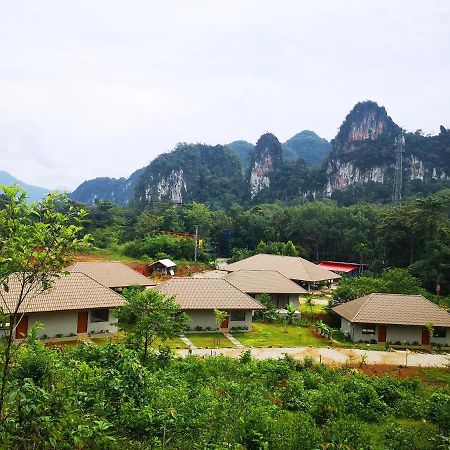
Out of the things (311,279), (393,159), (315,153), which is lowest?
(311,279)

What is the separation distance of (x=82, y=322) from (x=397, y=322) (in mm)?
15987

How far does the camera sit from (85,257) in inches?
1757

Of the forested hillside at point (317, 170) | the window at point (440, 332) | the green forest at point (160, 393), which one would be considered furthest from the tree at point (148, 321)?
the forested hillside at point (317, 170)

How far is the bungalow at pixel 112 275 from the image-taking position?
2839 centimetres

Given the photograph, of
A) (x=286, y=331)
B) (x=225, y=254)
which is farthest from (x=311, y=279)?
(x=225, y=254)

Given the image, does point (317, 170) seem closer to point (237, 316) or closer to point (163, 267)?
point (163, 267)

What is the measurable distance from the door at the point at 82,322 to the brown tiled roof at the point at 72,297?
A: 74 cm

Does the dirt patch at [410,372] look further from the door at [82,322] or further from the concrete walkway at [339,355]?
the door at [82,322]

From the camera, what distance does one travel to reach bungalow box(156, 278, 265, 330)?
24.1 metres

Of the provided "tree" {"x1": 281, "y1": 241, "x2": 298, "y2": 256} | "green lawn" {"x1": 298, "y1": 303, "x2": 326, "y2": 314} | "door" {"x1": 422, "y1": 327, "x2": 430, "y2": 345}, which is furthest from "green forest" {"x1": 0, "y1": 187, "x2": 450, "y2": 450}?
"tree" {"x1": 281, "y1": 241, "x2": 298, "y2": 256}

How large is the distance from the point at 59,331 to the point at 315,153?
12507 centimetres

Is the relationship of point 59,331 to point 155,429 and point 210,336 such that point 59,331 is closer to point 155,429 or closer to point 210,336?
point 210,336

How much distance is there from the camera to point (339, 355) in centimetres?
2041

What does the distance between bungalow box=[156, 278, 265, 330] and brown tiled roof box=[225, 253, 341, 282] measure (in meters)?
12.5
